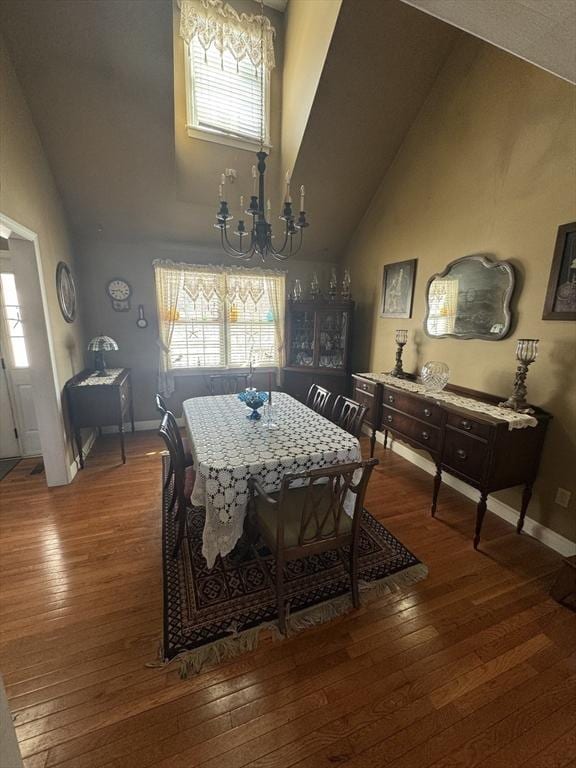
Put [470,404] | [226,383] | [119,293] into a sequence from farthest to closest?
[119,293] → [226,383] → [470,404]

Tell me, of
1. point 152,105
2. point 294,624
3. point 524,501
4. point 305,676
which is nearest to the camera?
point 305,676

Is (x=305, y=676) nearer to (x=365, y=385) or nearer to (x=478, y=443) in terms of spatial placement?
(x=478, y=443)

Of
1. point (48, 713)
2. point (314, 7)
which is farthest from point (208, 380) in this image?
point (314, 7)

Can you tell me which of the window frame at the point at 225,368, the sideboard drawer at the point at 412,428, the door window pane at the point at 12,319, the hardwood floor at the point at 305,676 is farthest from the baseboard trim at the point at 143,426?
the sideboard drawer at the point at 412,428

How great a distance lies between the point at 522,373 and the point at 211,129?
11.5 feet

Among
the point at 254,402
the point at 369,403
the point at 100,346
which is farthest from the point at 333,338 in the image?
the point at 100,346

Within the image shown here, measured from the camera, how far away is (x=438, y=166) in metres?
2.86

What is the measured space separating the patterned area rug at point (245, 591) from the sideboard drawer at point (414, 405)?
97cm

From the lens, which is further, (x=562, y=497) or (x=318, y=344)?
(x=318, y=344)

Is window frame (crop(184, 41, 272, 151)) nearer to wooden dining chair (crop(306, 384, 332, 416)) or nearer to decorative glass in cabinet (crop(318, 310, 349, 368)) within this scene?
decorative glass in cabinet (crop(318, 310, 349, 368))

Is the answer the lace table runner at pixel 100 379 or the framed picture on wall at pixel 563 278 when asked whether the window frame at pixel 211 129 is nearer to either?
the lace table runner at pixel 100 379

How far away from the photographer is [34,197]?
2502 mm

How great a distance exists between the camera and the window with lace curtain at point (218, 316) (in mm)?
3926

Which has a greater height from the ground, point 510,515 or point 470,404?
point 470,404
